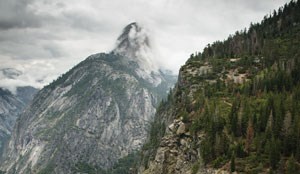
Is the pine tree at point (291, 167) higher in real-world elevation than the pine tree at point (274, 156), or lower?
lower

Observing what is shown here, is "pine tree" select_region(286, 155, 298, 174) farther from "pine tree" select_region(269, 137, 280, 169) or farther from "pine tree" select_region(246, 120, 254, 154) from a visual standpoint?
"pine tree" select_region(246, 120, 254, 154)

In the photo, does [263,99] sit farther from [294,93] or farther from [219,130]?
[219,130]

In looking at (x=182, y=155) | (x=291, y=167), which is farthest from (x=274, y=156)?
(x=182, y=155)

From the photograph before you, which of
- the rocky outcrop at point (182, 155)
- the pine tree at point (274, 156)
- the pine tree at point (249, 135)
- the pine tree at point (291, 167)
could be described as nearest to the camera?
the pine tree at point (291, 167)

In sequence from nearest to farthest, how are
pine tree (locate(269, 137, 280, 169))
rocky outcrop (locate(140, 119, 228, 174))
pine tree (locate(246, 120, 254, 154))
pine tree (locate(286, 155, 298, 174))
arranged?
pine tree (locate(286, 155, 298, 174)) → pine tree (locate(269, 137, 280, 169)) → pine tree (locate(246, 120, 254, 154)) → rocky outcrop (locate(140, 119, 228, 174))

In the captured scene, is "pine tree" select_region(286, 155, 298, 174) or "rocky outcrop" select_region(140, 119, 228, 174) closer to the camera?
"pine tree" select_region(286, 155, 298, 174)

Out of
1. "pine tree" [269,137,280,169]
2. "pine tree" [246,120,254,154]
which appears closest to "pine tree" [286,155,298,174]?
"pine tree" [269,137,280,169]

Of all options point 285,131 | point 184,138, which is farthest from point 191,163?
point 285,131

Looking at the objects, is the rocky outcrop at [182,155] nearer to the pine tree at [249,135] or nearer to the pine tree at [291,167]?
the pine tree at [249,135]

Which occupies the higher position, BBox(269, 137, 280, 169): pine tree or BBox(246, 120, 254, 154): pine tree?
BBox(246, 120, 254, 154): pine tree

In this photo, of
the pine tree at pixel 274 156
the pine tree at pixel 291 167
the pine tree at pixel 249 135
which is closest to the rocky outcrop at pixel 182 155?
the pine tree at pixel 249 135

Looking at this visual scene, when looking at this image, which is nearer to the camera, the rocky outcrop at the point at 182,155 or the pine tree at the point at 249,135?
the pine tree at the point at 249,135

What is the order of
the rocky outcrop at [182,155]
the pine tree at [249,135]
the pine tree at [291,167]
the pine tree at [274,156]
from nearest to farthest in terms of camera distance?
the pine tree at [291,167], the pine tree at [274,156], the pine tree at [249,135], the rocky outcrop at [182,155]

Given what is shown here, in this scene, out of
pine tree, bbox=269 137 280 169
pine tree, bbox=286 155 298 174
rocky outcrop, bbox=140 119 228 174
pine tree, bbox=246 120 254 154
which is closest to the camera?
pine tree, bbox=286 155 298 174
